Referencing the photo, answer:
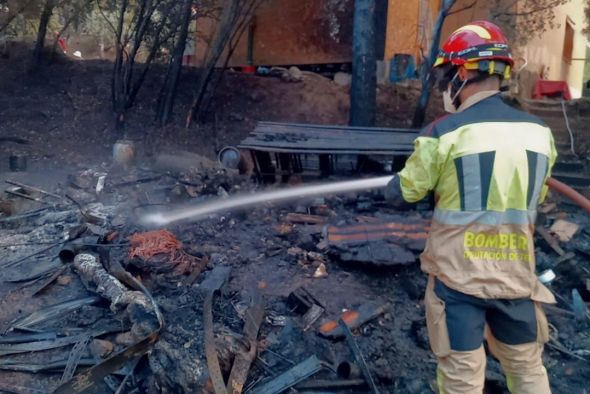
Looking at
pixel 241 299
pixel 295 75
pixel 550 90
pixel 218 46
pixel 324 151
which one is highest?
pixel 218 46

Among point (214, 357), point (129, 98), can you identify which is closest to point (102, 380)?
point (214, 357)

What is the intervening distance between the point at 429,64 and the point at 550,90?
184 inches

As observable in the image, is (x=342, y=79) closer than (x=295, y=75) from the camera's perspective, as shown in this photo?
No

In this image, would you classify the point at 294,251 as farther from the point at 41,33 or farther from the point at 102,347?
the point at 41,33

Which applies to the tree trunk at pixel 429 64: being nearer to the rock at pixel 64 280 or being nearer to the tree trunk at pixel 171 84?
the tree trunk at pixel 171 84

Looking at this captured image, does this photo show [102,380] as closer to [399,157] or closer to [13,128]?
[399,157]

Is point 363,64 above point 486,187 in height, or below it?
above

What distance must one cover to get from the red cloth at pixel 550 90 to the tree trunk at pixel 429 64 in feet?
14.1

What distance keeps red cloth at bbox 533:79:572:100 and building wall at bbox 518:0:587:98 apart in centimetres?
18

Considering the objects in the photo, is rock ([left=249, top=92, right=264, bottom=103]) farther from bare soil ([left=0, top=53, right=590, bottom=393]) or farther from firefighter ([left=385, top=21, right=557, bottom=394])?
firefighter ([left=385, top=21, right=557, bottom=394])

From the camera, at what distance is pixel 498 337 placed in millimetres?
3180

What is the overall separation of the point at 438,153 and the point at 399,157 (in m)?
4.62

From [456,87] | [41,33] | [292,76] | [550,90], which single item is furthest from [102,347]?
[550,90]

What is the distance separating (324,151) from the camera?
7.39 metres
